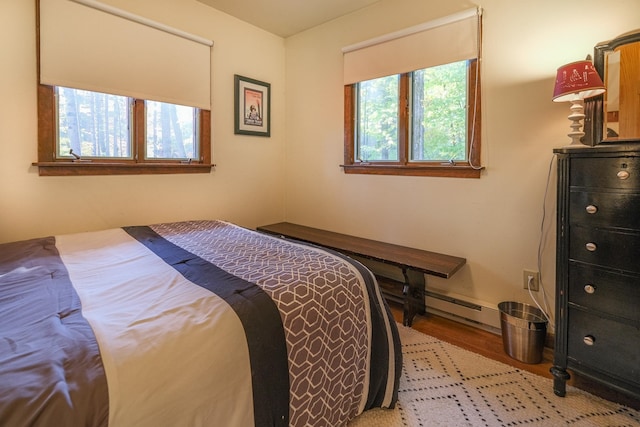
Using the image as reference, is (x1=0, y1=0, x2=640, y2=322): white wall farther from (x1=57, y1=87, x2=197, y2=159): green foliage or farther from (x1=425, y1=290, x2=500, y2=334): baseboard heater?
(x1=57, y1=87, x2=197, y2=159): green foliage

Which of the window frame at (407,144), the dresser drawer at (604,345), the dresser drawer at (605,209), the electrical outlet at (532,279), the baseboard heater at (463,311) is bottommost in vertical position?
the baseboard heater at (463,311)

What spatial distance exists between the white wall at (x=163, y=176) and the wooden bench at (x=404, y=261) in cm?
71

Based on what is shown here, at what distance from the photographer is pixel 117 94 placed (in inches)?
92.4

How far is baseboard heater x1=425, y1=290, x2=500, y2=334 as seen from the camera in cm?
229

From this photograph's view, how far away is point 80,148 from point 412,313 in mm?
2614

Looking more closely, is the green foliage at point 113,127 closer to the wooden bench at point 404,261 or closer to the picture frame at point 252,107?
the picture frame at point 252,107

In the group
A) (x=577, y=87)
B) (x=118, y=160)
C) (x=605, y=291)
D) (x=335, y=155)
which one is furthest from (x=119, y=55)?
(x=605, y=291)

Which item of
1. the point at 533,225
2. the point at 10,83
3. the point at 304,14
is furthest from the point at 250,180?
the point at 533,225

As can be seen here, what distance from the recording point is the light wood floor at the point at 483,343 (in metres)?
1.67

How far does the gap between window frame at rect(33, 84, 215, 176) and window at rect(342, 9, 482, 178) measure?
1.27m

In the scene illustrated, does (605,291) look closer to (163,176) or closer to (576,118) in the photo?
(576,118)

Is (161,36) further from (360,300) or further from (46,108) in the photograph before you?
(360,300)

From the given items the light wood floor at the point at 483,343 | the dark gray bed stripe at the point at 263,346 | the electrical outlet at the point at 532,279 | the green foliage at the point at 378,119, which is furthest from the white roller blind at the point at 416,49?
the dark gray bed stripe at the point at 263,346

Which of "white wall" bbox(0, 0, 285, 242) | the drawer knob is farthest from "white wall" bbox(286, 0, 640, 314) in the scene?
"white wall" bbox(0, 0, 285, 242)
